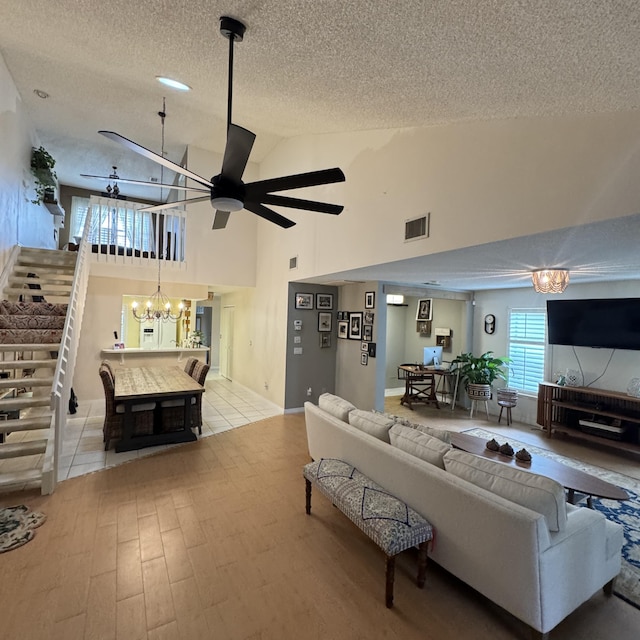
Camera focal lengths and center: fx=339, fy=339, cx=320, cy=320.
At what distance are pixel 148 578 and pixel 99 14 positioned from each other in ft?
12.8

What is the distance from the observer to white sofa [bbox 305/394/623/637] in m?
1.71

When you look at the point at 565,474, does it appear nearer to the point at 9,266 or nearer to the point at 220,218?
the point at 220,218

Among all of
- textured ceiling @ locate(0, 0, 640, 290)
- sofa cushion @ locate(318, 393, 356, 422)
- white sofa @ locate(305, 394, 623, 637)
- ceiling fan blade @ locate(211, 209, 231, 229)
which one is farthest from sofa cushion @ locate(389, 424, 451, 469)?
ceiling fan blade @ locate(211, 209, 231, 229)

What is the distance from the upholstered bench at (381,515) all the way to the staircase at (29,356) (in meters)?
2.83

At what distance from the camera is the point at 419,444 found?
247 cm

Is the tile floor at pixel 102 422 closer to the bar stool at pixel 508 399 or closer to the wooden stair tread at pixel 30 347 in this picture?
the wooden stair tread at pixel 30 347

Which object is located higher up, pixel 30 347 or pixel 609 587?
pixel 30 347

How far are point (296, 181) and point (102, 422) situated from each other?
510cm

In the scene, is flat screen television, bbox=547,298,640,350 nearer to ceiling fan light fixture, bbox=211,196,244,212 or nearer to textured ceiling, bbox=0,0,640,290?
textured ceiling, bbox=0,0,640,290

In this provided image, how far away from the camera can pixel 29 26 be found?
3064 mm

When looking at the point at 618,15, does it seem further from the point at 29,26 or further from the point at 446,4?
the point at 29,26

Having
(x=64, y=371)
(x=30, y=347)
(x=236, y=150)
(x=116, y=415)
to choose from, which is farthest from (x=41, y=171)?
(x=236, y=150)

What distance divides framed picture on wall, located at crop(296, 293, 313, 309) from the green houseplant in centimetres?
478

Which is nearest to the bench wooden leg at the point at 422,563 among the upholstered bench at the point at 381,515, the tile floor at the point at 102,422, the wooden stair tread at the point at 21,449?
the upholstered bench at the point at 381,515
